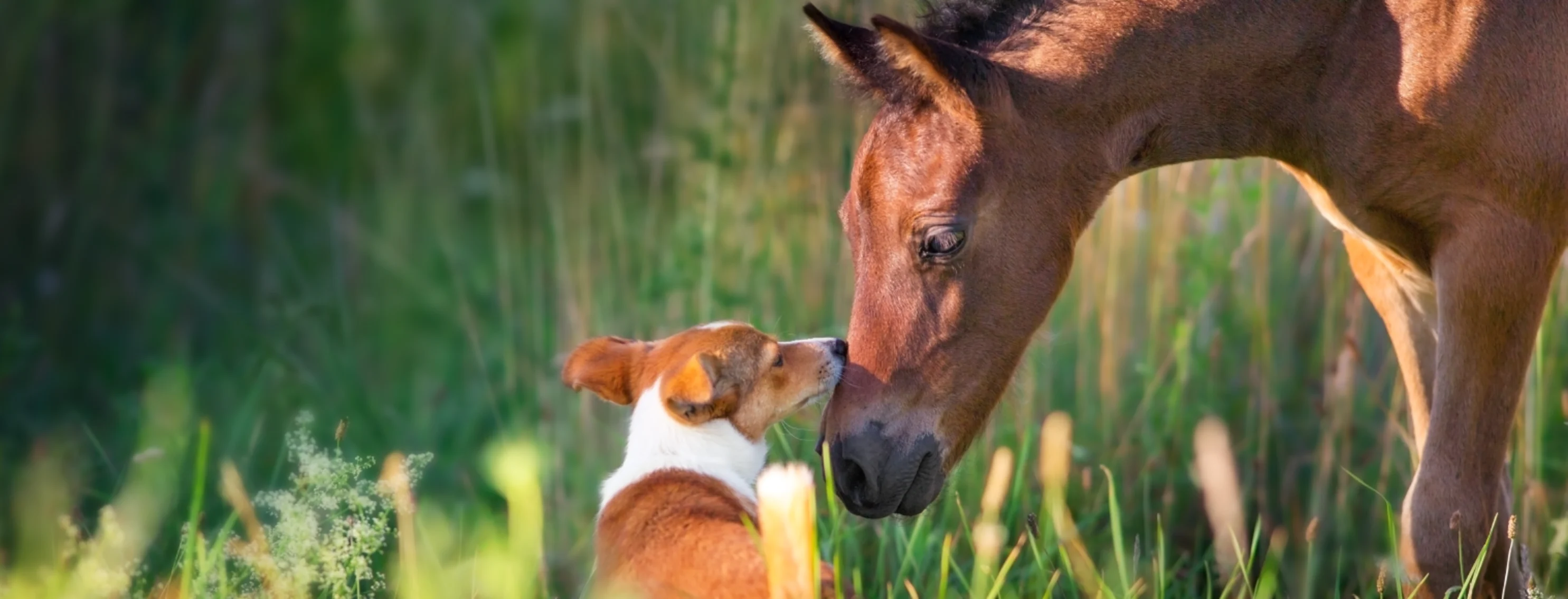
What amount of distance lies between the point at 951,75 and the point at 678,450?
1096mm

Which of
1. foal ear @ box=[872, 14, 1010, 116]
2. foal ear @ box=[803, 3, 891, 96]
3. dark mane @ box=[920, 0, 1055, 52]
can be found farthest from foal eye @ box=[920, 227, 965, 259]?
dark mane @ box=[920, 0, 1055, 52]

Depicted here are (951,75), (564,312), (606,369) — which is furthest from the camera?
(564,312)

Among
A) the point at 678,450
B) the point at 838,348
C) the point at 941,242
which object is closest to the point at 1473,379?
the point at 941,242

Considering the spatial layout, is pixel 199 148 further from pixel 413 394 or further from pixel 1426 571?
pixel 1426 571

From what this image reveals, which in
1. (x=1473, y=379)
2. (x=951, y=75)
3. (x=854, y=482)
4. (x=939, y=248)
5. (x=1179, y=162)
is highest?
(x=951, y=75)

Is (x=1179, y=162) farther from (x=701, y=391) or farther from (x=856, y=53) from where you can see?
(x=701, y=391)

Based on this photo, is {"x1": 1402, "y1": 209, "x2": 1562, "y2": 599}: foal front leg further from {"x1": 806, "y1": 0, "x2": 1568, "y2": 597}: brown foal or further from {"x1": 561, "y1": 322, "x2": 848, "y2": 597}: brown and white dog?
{"x1": 561, "y1": 322, "x2": 848, "y2": 597}: brown and white dog

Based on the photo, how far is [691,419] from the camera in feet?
12.2

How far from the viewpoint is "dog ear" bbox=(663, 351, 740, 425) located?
11.7 ft

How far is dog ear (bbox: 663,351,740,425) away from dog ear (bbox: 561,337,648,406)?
0.23m

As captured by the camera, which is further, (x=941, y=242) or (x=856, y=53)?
(x=856, y=53)

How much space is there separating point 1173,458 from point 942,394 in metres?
1.71

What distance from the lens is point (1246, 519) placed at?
192 inches

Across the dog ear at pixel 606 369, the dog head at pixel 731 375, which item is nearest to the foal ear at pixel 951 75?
the dog head at pixel 731 375
